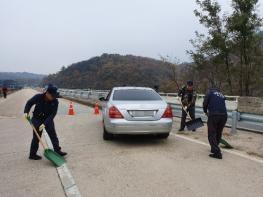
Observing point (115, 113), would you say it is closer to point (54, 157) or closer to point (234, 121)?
point (54, 157)

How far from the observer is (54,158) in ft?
21.6

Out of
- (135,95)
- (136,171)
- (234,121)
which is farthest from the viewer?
(234,121)

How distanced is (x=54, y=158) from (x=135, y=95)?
10.5ft

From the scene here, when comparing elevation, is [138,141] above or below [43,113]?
below

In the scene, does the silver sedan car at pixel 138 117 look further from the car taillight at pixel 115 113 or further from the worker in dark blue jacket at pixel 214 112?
the worker in dark blue jacket at pixel 214 112

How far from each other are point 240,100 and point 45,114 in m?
11.7

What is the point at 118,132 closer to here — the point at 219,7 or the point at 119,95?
the point at 119,95

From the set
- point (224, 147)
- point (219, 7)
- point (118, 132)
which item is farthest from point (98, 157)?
point (219, 7)

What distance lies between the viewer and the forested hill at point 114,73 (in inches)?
3469

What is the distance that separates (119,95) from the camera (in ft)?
30.0

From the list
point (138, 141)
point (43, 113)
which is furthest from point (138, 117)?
point (43, 113)

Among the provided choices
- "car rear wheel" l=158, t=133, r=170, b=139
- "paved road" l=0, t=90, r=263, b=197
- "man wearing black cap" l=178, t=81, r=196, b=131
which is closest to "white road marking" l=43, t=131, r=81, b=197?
"paved road" l=0, t=90, r=263, b=197

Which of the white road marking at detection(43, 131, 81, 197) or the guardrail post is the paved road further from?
the guardrail post

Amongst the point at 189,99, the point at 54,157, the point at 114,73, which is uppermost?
the point at 114,73
